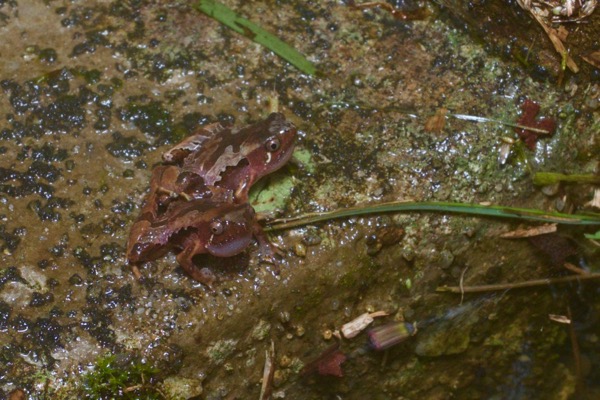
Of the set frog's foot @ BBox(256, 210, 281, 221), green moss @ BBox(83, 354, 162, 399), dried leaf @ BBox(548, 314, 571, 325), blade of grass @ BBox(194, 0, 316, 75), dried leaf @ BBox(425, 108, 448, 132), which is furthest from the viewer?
blade of grass @ BBox(194, 0, 316, 75)

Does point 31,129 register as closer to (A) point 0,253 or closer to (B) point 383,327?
(A) point 0,253

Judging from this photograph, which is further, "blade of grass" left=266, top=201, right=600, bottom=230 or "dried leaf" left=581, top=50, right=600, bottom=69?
"dried leaf" left=581, top=50, right=600, bottom=69

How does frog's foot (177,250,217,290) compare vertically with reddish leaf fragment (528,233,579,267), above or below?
below

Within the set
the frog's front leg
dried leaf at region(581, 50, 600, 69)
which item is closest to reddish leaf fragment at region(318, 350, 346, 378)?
the frog's front leg

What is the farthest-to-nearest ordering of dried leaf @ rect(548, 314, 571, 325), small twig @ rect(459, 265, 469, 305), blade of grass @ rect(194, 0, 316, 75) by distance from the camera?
blade of grass @ rect(194, 0, 316, 75) → dried leaf @ rect(548, 314, 571, 325) → small twig @ rect(459, 265, 469, 305)

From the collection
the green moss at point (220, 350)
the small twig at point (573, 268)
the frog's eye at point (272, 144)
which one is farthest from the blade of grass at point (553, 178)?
the green moss at point (220, 350)

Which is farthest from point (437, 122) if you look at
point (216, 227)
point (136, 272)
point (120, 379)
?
point (120, 379)

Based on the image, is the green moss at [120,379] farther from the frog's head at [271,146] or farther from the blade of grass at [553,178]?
the blade of grass at [553,178]

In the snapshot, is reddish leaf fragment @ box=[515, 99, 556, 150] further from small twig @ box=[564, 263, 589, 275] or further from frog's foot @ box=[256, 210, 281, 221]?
frog's foot @ box=[256, 210, 281, 221]

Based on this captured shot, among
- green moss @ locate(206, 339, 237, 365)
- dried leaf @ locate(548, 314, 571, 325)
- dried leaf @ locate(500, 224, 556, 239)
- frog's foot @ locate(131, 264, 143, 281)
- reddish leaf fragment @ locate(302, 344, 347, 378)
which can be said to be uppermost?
dried leaf @ locate(500, 224, 556, 239)
